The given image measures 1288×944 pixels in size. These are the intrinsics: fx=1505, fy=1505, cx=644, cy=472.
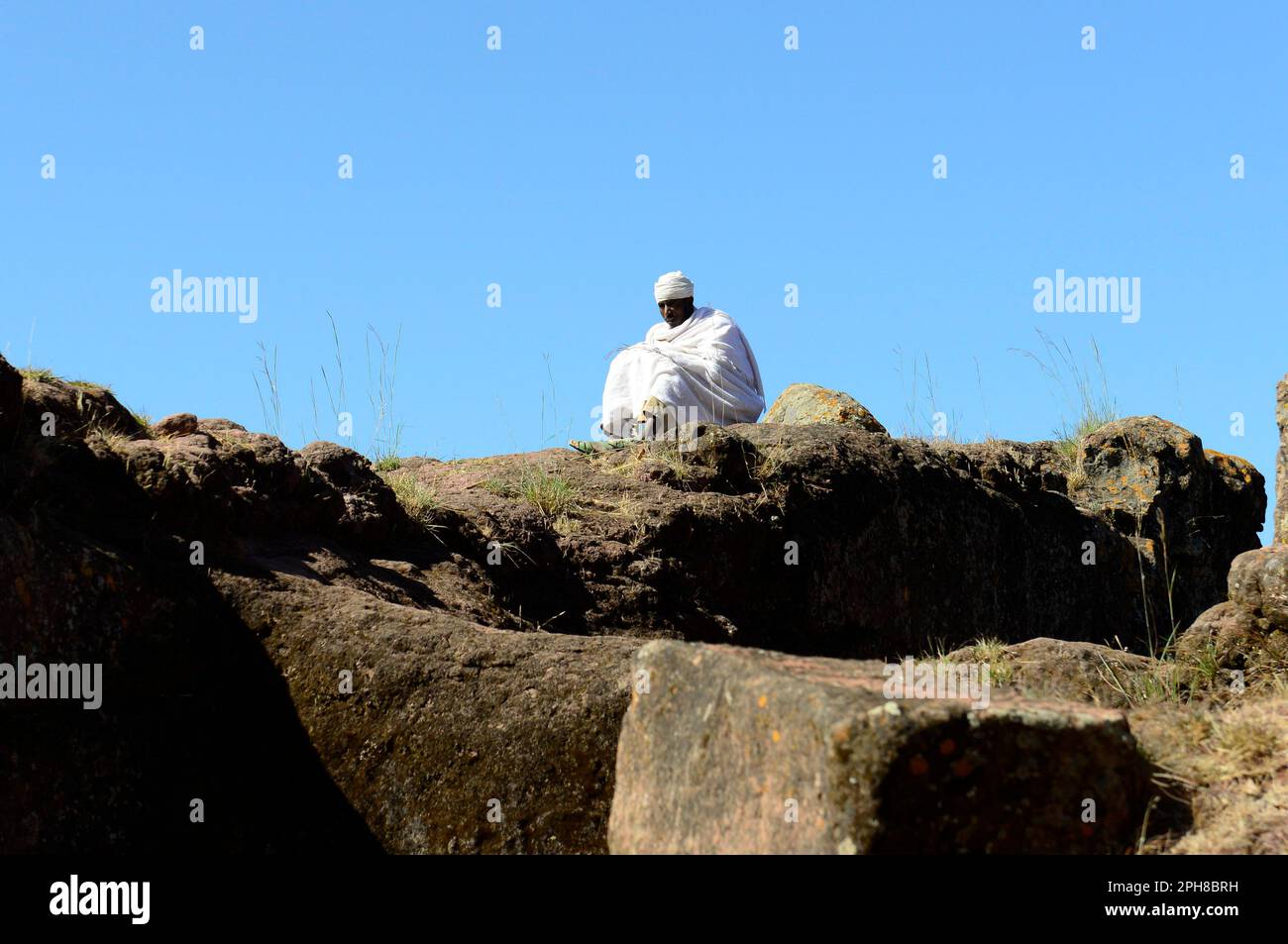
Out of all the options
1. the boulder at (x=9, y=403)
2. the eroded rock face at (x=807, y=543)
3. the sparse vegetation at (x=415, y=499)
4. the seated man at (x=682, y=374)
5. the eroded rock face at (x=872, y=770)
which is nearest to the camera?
the eroded rock face at (x=872, y=770)

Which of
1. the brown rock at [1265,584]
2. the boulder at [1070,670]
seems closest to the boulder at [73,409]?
the boulder at [1070,670]

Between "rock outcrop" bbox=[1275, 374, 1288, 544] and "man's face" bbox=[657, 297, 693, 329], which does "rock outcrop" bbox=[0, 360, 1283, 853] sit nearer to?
"rock outcrop" bbox=[1275, 374, 1288, 544]

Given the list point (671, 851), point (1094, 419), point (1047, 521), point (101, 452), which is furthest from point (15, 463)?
point (1094, 419)

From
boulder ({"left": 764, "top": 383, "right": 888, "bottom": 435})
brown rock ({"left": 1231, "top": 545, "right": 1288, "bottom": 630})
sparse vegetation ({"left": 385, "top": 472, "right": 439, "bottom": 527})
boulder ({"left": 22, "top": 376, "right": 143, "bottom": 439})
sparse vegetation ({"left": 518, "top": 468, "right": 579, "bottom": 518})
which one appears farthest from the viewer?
boulder ({"left": 764, "top": 383, "right": 888, "bottom": 435})

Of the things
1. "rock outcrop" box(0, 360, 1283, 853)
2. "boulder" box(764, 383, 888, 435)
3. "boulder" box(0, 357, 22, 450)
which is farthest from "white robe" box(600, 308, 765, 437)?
"boulder" box(0, 357, 22, 450)

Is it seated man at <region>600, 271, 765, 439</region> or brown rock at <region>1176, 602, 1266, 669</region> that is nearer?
brown rock at <region>1176, 602, 1266, 669</region>

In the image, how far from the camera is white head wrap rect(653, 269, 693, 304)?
1238 centimetres

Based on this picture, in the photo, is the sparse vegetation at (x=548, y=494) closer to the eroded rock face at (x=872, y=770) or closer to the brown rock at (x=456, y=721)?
the brown rock at (x=456, y=721)

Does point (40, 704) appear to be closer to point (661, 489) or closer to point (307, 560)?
point (307, 560)

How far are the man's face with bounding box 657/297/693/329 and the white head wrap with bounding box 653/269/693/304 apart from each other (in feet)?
0.13

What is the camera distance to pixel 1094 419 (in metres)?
13.5

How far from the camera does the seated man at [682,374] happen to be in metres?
11.7

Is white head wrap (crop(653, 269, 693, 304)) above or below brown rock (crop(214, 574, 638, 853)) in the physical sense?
above

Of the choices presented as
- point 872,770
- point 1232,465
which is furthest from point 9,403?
point 1232,465
